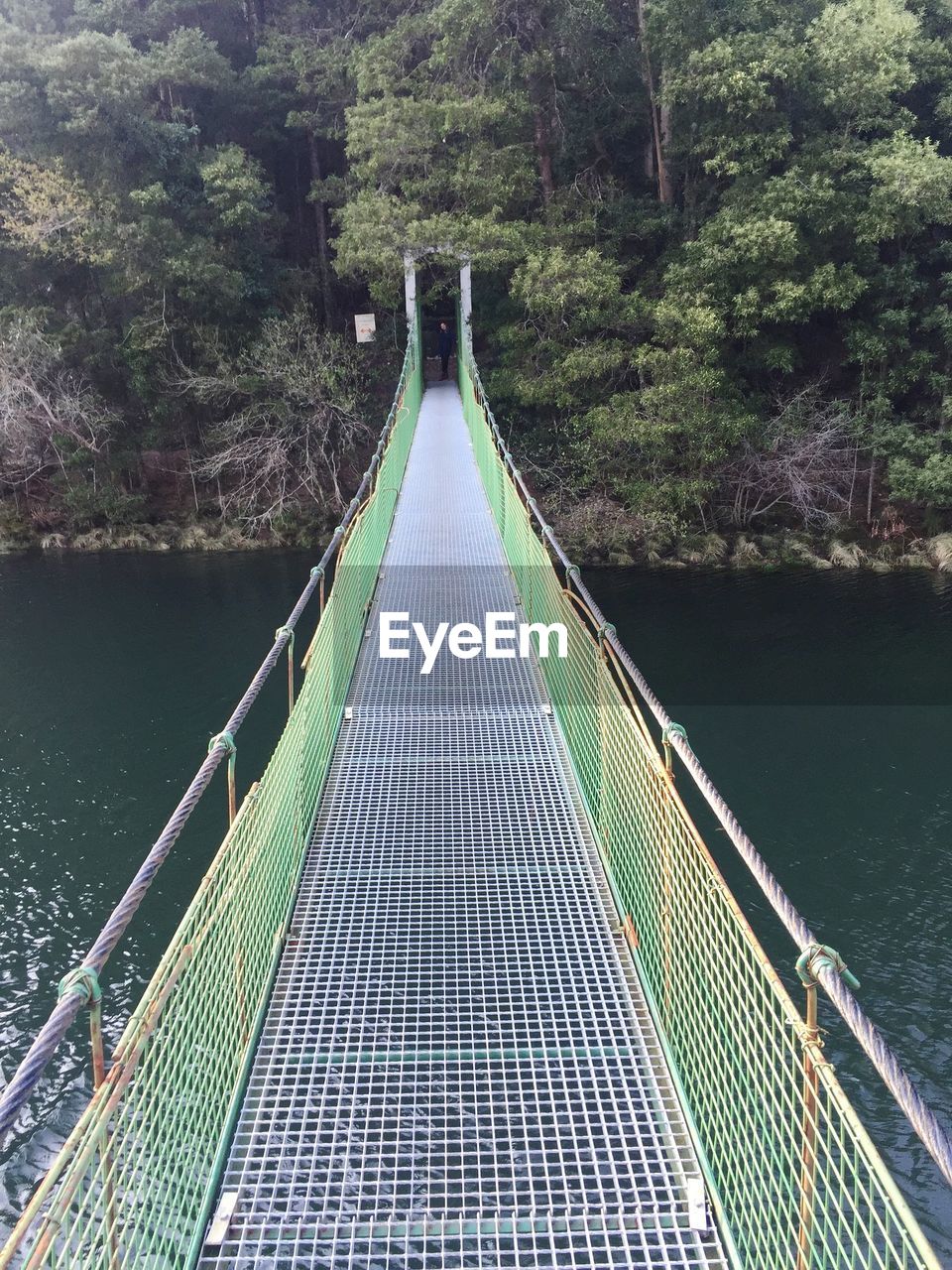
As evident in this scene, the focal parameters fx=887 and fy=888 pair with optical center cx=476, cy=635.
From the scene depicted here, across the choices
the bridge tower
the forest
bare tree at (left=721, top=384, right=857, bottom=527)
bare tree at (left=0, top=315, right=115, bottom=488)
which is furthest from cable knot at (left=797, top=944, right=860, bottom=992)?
bare tree at (left=0, top=315, right=115, bottom=488)

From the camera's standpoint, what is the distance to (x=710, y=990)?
1.89 meters

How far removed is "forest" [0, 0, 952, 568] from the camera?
910cm

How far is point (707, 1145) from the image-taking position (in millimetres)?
1565

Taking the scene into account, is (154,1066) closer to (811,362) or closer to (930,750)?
(930,750)

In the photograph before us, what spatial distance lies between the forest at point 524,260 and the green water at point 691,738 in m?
1.10

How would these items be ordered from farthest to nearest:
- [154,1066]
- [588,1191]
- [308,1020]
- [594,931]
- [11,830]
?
[11,830] → [594,931] → [308,1020] → [588,1191] → [154,1066]

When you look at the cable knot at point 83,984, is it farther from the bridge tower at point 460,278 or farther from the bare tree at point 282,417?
the bare tree at point 282,417

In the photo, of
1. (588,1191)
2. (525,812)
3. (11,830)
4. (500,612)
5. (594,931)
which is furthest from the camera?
(11,830)

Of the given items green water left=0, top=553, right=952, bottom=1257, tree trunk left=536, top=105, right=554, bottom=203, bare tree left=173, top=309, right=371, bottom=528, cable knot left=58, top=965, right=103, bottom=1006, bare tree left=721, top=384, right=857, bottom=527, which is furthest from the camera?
bare tree left=173, top=309, right=371, bottom=528

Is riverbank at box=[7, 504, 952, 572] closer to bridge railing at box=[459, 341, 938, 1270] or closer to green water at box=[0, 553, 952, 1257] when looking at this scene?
green water at box=[0, 553, 952, 1257]

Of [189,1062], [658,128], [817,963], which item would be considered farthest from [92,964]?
[658,128]

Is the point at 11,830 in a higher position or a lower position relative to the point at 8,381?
lower

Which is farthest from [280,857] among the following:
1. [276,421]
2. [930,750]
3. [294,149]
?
[294,149]

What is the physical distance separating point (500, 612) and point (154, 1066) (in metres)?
2.89
